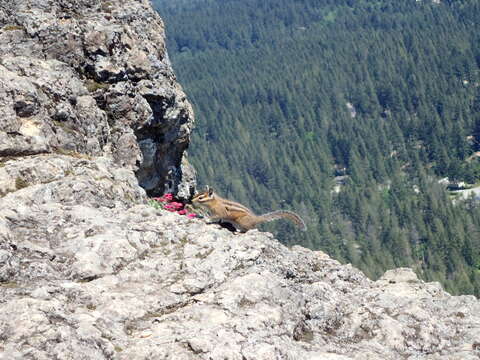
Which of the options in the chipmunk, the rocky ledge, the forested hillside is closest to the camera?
the rocky ledge

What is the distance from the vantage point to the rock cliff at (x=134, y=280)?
723 cm

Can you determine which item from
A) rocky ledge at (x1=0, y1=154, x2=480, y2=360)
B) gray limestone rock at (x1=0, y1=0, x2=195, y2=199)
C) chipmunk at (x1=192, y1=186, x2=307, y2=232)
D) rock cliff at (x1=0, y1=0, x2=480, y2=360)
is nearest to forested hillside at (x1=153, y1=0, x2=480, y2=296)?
gray limestone rock at (x1=0, y1=0, x2=195, y2=199)

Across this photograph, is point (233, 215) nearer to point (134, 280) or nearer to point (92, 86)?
point (134, 280)

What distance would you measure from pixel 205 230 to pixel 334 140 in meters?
173

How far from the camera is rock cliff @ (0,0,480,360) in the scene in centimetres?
723

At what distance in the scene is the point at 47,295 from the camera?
7.50 meters

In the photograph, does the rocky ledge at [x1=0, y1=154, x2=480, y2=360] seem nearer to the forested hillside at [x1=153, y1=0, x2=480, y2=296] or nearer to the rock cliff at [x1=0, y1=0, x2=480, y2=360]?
the rock cliff at [x1=0, y1=0, x2=480, y2=360]

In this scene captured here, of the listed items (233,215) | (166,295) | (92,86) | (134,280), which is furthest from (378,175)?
→ (166,295)

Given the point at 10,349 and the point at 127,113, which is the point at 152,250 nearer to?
the point at 10,349

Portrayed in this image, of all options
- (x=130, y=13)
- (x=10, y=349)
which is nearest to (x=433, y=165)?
(x=130, y=13)

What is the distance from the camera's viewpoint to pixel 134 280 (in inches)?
334

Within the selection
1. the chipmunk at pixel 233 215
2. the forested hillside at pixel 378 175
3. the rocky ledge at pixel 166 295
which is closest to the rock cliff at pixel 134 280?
the rocky ledge at pixel 166 295

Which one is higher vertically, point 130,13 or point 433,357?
point 130,13

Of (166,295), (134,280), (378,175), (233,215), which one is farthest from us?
(378,175)
